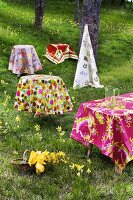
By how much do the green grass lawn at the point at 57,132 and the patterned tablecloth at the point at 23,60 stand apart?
320mm

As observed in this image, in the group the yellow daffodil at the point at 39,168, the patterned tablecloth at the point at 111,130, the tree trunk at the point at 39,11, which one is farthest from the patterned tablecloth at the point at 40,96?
the tree trunk at the point at 39,11

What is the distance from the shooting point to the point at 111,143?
7242 mm

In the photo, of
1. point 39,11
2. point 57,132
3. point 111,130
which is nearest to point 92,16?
point 39,11

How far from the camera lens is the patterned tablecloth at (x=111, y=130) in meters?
7.22

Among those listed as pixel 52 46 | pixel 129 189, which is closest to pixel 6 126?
pixel 129 189

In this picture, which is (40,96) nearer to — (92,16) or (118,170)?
(118,170)

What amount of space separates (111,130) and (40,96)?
10.4ft

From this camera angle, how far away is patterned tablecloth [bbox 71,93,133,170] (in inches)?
284

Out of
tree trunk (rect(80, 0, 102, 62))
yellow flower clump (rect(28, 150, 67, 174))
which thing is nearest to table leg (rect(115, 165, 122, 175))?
yellow flower clump (rect(28, 150, 67, 174))

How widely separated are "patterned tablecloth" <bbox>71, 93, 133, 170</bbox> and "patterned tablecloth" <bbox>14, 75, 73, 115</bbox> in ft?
6.75

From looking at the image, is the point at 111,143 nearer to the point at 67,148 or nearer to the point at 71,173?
the point at 71,173

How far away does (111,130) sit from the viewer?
7.21 m

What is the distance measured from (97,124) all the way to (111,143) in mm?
A: 519

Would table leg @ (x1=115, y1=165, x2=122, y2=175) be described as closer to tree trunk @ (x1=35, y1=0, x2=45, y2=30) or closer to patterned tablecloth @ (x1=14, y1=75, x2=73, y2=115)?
patterned tablecloth @ (x1=14, y1=75, x2=73, y2=115)
